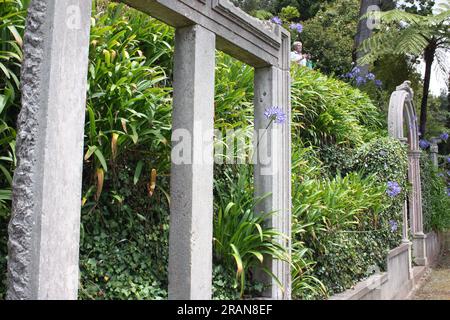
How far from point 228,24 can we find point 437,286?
5737 millimetres

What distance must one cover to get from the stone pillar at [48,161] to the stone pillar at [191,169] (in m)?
0.63

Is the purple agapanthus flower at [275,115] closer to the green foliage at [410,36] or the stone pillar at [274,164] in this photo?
the stone pillar at [274,164]

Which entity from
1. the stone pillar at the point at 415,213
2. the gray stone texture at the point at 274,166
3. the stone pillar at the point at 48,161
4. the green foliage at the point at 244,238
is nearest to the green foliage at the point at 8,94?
the stone pillar at the point at 48,161

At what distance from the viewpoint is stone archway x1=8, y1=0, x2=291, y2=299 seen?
165 centimetres

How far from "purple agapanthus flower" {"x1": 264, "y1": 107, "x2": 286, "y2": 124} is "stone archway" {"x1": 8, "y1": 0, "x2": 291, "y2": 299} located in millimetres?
60

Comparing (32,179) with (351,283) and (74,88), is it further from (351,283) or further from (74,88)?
(351,283)

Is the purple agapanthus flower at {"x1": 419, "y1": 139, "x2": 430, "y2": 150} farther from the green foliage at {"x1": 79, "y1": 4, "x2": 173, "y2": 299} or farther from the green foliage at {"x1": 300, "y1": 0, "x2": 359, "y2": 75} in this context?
the green foliage at {"x1": 79, "y1": 4, "x2": 173, "y2": 299}

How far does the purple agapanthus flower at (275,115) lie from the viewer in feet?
10.1

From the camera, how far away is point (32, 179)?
1645 millimetres

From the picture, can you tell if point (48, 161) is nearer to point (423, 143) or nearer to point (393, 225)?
point (393, 225)

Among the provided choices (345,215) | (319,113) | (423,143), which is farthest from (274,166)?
(423,143)

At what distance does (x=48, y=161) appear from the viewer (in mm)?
1649
